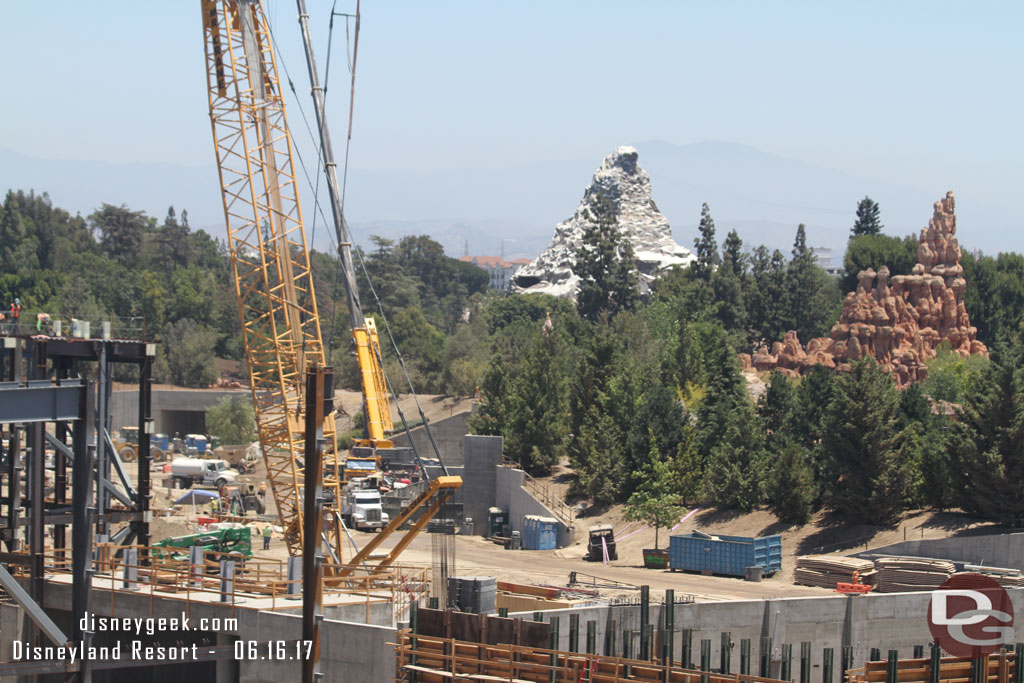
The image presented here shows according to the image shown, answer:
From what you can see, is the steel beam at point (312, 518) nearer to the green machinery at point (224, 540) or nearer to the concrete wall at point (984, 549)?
the green machinery at point (224, 540)

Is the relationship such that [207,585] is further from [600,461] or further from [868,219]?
[868,219]

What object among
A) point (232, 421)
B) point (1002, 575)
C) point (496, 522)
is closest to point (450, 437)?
point (496, 522)

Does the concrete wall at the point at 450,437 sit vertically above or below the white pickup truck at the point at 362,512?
above

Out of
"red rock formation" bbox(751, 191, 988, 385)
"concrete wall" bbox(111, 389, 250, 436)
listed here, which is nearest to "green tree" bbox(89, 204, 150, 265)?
"concrete wall" bbox(111, 389, 250, 436)

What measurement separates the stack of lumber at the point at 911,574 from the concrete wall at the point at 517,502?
20.7 meters

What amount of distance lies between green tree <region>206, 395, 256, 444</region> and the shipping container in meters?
57.6

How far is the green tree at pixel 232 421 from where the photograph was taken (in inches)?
4146

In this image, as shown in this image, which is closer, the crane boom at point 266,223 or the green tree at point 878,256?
the crane boom at point 266,223

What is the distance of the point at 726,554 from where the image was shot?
5203cm

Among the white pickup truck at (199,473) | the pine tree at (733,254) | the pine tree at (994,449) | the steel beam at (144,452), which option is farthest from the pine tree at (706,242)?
the steel beam at (144,452)

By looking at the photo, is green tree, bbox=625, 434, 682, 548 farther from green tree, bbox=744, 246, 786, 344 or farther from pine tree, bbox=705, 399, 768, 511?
green tree, bbox=744, 246, 786, 344

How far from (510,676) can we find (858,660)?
1557cm

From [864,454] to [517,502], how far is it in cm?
2212

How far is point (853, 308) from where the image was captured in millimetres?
93000
